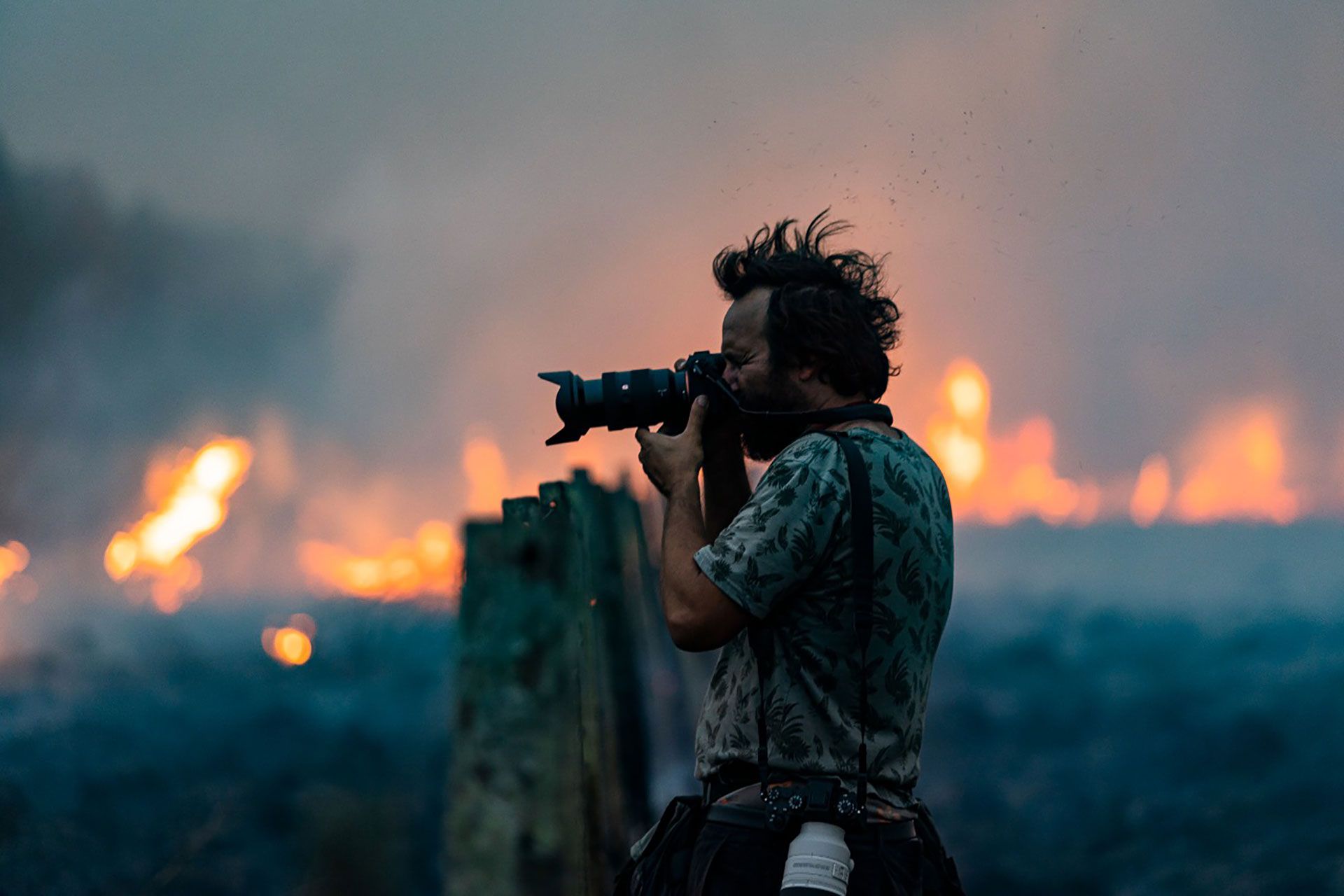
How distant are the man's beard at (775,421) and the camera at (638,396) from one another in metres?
0.10

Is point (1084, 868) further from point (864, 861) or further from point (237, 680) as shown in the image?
point (237, 680)

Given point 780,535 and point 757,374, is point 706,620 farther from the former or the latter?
point 757,374

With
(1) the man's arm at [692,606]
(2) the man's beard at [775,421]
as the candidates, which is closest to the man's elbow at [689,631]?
(1) the man's arm at [692,606]

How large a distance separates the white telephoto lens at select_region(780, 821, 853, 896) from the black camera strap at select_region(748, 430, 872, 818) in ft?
0.32

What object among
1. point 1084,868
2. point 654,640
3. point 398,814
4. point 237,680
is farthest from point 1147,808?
point 237,680

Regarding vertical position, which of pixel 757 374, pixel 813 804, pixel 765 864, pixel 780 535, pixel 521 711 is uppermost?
pixel 757 374

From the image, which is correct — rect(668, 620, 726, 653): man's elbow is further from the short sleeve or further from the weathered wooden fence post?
the weathered wooden fence post

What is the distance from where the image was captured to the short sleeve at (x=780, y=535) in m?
2.80

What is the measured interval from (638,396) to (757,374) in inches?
14.4

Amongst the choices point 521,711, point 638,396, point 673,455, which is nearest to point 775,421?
point 673,455

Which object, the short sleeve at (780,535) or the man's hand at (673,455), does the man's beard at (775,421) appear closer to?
the man's hand at (673,455)

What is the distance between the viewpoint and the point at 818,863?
2.74m

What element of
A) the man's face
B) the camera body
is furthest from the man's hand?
the camera body

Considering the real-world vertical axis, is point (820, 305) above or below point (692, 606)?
above
